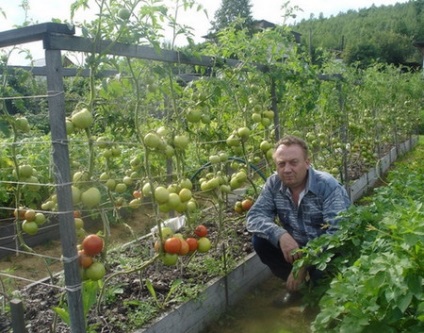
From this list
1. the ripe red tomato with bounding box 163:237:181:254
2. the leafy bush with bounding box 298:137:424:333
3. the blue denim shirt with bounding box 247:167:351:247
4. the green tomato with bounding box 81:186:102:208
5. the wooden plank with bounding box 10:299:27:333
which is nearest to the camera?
the leafy bush with bounding box 298:137:424:333

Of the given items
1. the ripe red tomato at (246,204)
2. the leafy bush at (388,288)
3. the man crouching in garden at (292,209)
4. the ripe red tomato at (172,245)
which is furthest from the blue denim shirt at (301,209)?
the leafy bush at (388,288)

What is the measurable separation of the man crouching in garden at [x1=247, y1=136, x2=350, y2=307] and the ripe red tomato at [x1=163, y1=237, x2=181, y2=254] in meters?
0.81

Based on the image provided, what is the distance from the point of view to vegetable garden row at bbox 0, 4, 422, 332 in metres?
2.14

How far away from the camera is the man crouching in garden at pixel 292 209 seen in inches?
122

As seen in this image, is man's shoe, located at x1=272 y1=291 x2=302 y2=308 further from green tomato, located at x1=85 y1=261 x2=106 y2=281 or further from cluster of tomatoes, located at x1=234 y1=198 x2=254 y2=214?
green tomato, located at x1=85 y1=261 x2=106 y2=281

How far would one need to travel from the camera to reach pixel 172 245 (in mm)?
2566

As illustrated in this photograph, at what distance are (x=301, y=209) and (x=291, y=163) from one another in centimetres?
36

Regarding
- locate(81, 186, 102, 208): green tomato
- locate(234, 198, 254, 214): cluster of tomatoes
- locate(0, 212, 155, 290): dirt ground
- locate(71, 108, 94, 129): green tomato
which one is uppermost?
locate(71, 108, 94, 129): green tomato

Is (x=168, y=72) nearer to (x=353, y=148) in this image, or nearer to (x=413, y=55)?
(x=353, y=148)

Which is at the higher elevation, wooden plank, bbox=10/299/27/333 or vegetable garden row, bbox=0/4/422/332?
vegetable garden row, bbox=0/4/422/332

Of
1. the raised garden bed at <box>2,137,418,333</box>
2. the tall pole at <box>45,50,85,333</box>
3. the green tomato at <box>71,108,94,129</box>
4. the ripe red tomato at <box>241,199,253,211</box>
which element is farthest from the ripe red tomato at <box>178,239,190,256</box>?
the ripe red tomato at <box>241,199,253,211</box>

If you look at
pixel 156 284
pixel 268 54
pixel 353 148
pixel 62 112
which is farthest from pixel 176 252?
pixel 353 148

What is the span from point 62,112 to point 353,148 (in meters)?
6.35

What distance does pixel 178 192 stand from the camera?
2.83 m
